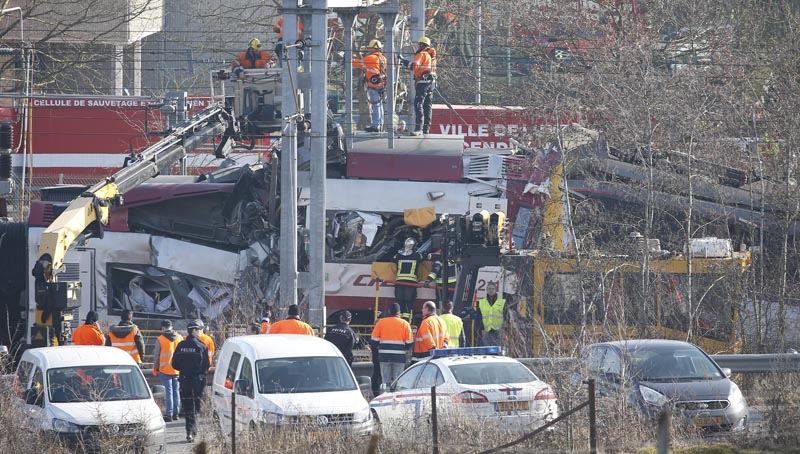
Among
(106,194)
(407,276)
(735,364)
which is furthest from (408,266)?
(735,364)

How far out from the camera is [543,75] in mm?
31219

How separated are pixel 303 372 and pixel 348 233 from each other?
9357 millimetres

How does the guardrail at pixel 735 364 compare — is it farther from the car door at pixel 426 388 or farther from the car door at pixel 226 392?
the car door at pixel 226 392

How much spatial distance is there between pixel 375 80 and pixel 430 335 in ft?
31.3

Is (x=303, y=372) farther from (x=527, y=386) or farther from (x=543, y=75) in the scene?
(x=543, y=75)

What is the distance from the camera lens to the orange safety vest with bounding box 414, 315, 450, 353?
51.9ft

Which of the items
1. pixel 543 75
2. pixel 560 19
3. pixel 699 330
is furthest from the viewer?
pixel 560 19

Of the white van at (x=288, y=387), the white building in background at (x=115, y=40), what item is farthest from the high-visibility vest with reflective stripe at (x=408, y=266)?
the white building in background at (x=115, y=40)

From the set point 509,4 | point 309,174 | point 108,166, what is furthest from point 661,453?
point 509,4

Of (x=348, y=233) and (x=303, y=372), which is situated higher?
(x=348, y=233)

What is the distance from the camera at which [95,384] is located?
1359 centimetres

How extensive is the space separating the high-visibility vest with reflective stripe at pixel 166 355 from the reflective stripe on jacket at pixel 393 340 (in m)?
2.90

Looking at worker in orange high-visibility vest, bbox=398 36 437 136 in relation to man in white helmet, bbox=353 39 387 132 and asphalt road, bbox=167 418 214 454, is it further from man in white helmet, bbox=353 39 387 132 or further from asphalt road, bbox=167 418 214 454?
asphalt road, bbox=167 418 214 454

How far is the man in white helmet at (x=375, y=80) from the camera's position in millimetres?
24172
